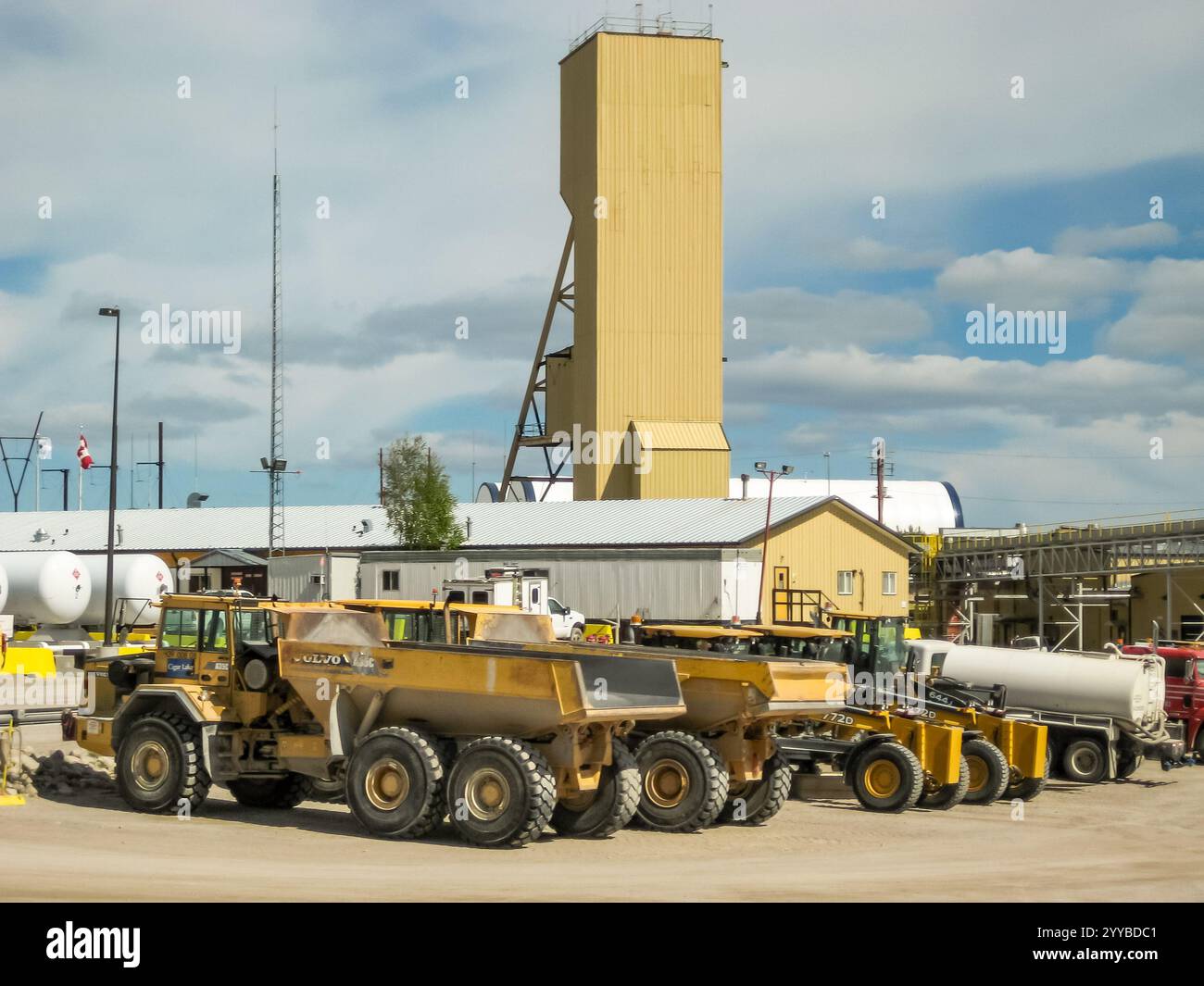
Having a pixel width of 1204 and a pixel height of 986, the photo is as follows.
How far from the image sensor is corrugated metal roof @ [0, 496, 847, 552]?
55.9 metres

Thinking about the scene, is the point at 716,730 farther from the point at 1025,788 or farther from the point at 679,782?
the point at 1025,788

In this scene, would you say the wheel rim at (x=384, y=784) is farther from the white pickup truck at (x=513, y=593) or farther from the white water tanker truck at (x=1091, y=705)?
the white pickup truck at (x=513, y=593)

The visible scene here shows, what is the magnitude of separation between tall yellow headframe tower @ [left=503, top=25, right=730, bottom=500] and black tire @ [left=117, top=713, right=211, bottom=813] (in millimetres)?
47330

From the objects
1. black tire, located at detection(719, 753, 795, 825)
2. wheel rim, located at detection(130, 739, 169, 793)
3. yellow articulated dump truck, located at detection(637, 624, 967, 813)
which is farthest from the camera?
yellow articulated dump truck, located at detection(637, 624, 967, 813)

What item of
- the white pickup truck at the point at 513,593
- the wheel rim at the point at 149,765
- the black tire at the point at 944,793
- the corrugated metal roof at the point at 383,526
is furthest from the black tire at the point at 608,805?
the corrugated metal roof at the point at 383,526

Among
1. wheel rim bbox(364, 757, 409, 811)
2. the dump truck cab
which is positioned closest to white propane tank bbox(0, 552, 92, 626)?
the dump truck cab

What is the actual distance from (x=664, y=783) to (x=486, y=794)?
2929mm

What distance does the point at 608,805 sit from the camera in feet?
54.2

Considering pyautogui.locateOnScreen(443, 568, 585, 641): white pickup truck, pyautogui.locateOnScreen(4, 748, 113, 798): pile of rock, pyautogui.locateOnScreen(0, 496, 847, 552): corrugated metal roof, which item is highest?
pyautogui.locateOnScreen(0, 496, 847, 552): corrugated metal roof

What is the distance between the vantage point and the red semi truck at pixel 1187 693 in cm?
2906

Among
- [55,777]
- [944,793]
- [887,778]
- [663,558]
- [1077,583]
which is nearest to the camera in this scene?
[55,777]

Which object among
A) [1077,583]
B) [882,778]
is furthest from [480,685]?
[1077,583]

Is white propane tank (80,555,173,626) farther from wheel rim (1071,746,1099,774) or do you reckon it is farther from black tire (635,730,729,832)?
black tire (635,730,729,832)
